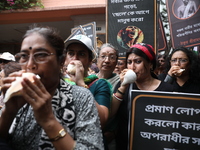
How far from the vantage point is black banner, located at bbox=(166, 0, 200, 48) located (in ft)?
12.4

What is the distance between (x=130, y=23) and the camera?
12.8ft

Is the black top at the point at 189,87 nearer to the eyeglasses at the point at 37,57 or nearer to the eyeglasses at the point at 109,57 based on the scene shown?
the eyeglasses at the point at 109,57

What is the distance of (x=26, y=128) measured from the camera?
1.25 m

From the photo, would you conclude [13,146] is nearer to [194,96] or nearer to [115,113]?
[115,113]

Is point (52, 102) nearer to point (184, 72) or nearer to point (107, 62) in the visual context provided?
point (107, 62)

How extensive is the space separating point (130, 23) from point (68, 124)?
309 cm

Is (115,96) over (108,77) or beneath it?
beneath

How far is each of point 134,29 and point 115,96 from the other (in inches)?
81.3

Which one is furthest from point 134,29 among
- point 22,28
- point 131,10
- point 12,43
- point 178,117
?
point 12,43

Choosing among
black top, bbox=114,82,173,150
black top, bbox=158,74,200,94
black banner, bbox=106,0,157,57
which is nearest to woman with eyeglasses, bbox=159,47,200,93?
black top, bbox=158,74,200,94

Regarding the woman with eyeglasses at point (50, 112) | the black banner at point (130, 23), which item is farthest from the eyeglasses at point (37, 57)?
the black banner at point (130, 23)

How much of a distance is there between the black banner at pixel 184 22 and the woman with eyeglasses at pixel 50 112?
125 inches

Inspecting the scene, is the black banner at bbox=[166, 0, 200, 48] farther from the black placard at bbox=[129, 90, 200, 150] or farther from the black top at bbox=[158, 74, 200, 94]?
the black placard at bbox=[129, 90, 200, 150]

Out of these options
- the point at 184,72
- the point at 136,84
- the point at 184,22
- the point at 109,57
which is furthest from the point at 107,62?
the point at 184,22
